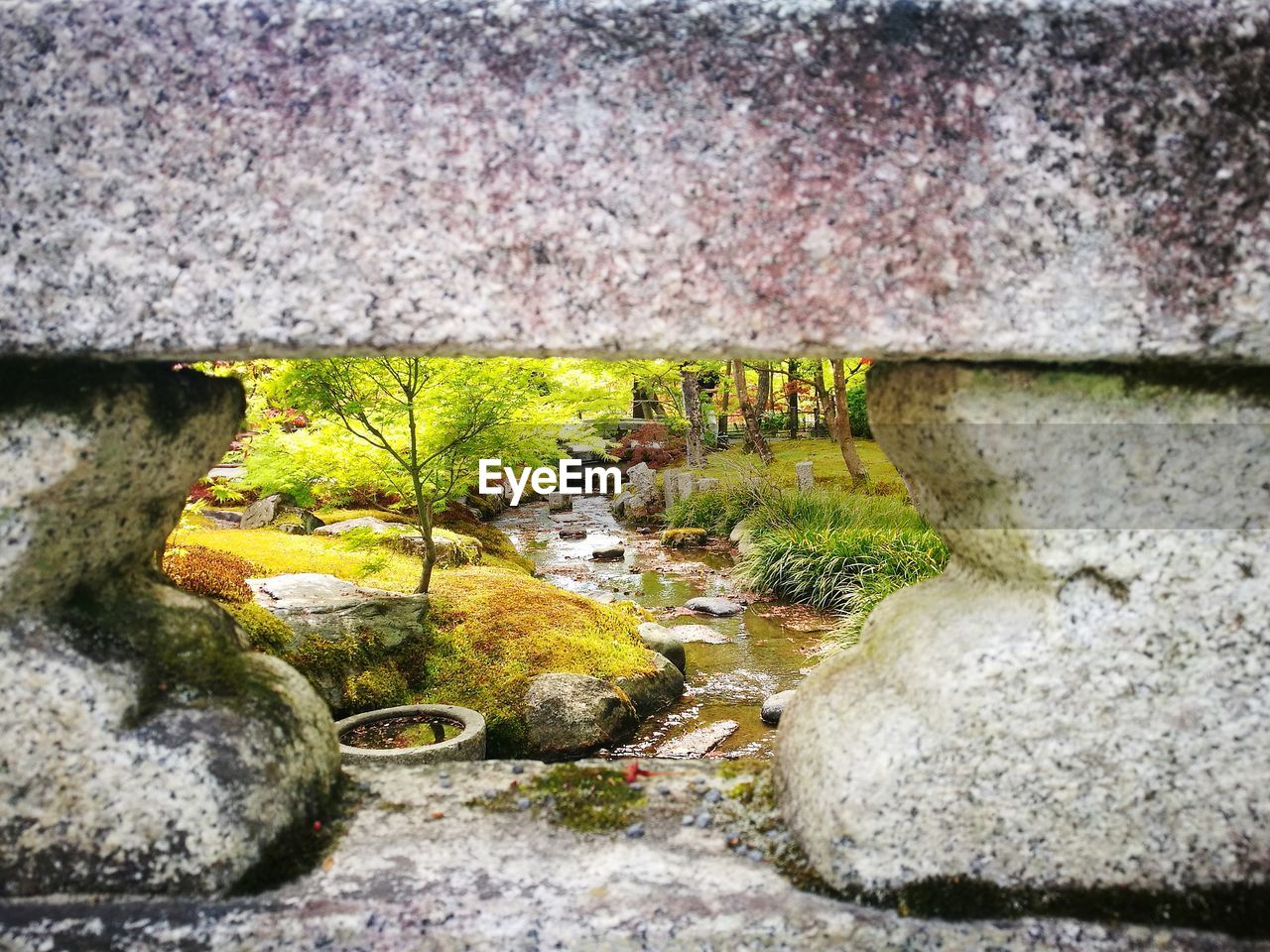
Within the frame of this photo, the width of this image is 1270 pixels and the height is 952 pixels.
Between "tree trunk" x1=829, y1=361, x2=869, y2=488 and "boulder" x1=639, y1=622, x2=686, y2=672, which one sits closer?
"boulder" x1=639, y1=622, x2=686, y2=672

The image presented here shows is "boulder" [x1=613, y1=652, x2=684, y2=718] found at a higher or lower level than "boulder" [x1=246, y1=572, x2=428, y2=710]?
lower

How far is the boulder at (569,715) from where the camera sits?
16.0 feet

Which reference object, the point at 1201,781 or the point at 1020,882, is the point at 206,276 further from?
the point at 1201,781

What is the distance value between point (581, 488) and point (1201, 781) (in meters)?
16.5

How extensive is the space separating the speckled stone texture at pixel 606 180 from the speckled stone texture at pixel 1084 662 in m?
0.14

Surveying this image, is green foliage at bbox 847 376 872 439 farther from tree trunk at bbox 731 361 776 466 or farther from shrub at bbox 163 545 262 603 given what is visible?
shrub at bbox 163 545 262 603

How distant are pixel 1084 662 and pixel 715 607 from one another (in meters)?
7.51

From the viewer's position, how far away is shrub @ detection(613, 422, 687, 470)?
20875 millimetres

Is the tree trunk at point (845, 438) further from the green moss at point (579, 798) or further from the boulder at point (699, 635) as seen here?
the green moss at point (579, 798)

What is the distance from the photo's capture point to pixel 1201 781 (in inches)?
55.4

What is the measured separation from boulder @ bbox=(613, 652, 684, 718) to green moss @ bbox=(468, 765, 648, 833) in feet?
12.2

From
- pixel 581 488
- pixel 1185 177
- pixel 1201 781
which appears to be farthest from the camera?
pixel 581 488

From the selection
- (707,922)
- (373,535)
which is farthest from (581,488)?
(707,922)

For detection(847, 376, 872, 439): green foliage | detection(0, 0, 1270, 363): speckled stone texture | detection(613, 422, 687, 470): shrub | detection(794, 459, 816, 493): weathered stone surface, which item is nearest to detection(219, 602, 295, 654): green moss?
detection(0, 0, 1270, 363): speckled stone texture
